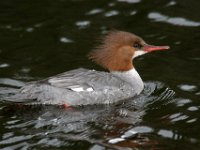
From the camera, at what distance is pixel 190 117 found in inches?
336

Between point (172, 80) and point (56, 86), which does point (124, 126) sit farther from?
point (172, 80)

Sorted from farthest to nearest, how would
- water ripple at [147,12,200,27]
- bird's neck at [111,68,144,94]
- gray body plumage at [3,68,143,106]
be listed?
1. water ripple at [147,12,200,27]
2. bird's neck at [111,68,144,94]
3. gray body plumage at [3,68,143,106]

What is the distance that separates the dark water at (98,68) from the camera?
25.8ft

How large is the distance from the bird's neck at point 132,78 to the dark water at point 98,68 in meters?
0.14

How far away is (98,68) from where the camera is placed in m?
10.8

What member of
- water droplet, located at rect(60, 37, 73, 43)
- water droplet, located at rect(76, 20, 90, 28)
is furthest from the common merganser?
water droplet, located at rect(76, 20, 90, 28)

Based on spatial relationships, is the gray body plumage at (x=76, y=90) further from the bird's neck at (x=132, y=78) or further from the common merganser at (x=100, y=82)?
the bird's neck at (x=132, y=78)

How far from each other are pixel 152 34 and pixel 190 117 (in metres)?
3.45

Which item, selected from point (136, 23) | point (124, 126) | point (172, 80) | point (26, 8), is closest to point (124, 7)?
point (136, 23)

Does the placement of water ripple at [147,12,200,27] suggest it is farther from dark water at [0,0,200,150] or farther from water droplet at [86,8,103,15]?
water droplet at [86,8,103,15]

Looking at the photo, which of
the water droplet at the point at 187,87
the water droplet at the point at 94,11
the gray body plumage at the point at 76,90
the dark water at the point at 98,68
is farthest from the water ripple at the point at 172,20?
the gray body plumage at the point at 76,90

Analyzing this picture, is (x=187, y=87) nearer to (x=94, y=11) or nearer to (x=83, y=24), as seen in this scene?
(x=83, y=24)

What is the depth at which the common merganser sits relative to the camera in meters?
9.07

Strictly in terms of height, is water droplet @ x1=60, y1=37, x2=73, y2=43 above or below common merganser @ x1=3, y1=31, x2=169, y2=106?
above
